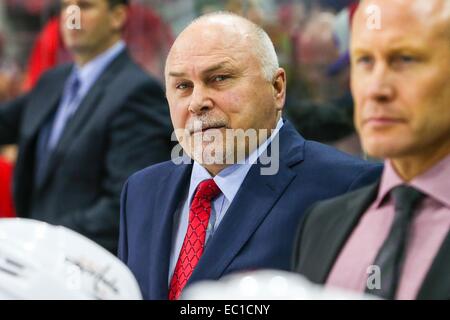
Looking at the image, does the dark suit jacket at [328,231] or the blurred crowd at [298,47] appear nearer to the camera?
the dark suit jacket at [328,231]

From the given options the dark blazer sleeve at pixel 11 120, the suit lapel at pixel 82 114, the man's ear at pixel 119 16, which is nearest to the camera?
the suit lapel at pixel 82 114

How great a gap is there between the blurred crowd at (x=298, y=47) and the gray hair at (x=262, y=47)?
3.0 inches

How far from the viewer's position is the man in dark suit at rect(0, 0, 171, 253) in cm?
120

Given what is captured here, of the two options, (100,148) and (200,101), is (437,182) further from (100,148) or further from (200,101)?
(100,148)

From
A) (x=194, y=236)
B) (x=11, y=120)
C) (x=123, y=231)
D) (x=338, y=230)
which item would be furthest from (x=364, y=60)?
(x=11, y=120)

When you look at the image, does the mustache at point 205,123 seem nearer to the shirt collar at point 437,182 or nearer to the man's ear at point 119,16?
the shirt collar at point 437,182

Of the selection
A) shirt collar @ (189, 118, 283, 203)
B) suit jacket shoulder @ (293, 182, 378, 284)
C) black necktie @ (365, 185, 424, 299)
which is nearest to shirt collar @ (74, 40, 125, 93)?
shirt collar @ (189, 118, 283, 203)

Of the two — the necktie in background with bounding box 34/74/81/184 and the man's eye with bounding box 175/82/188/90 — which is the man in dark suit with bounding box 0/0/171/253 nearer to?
the necktie in background with bounding box 34/74/81/184

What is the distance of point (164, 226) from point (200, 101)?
0.47 ft

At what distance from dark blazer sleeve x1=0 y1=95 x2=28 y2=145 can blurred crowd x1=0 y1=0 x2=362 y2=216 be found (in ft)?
0.25

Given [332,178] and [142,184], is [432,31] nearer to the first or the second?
[332,178]

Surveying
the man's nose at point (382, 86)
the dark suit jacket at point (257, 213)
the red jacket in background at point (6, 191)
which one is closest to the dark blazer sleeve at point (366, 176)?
the dark suit jacket at point (257, 213)

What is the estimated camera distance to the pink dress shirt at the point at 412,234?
2.52 feet

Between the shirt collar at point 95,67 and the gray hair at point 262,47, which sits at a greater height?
the gray hair at point 262,47
